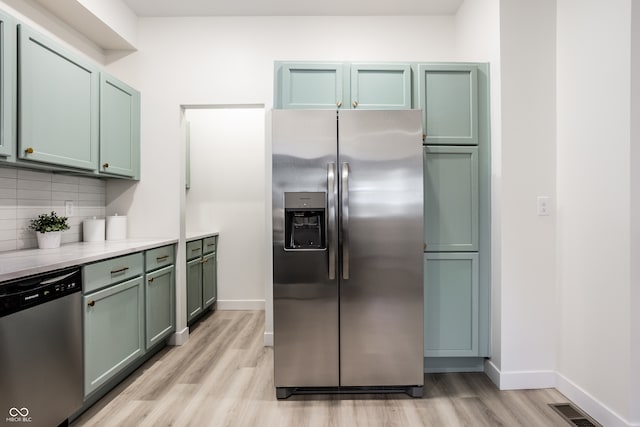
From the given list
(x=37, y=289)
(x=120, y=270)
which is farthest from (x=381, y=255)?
(x=37, y=289)


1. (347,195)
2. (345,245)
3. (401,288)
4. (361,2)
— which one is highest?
(361,2)

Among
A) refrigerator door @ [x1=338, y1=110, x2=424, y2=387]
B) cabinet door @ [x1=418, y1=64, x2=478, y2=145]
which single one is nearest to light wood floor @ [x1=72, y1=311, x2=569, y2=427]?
refrigerator door @ [x1=338, y1=110, x2=424, y2=387]

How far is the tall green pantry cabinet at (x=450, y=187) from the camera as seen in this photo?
2.42 meters

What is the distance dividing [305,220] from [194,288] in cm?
182

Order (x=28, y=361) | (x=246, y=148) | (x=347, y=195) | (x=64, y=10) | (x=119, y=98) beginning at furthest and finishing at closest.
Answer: (x=246, y=148) < (x=119, y=98) < (x=64, y=10) < (x=347, y=195) < (x=28, y=361)

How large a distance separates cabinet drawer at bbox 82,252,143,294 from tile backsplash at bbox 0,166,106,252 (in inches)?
26.5

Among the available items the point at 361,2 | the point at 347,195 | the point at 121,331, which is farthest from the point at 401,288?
the point at 361,2

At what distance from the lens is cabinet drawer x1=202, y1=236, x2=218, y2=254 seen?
3672 mm

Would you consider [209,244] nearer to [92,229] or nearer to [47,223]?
[92,229]

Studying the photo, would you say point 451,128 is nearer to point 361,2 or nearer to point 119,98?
point 361,2

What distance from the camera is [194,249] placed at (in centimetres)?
339

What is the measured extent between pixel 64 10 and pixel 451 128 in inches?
113

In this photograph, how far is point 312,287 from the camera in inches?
83.5

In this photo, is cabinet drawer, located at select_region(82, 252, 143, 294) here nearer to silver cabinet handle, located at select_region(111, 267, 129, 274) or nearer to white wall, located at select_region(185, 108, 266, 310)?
silver cabinet handle, located at select_region(111, 267, 129, 274)
